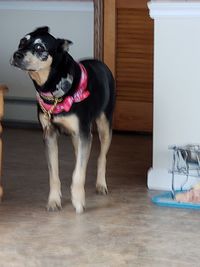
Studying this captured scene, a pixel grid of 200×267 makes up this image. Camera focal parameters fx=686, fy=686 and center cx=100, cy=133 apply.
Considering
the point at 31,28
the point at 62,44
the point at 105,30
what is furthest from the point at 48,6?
the point at 62,44

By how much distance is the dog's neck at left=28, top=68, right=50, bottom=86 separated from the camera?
3.00m

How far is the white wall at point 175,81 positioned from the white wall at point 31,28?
159 cm

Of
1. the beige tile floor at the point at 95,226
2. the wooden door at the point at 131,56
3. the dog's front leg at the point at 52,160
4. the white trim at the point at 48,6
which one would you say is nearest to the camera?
the beige tile floor at the point at 95,226

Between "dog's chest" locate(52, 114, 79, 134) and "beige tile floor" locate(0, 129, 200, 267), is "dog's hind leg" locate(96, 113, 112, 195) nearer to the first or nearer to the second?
"beige tile floor" locate(0, 129, 200, 267)

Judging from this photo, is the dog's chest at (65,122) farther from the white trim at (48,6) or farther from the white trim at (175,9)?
the white trim at (48,6)

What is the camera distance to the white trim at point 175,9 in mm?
3344

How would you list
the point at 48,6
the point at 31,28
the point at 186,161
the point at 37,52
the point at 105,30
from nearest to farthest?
the point at 37,52 < the point at 186,161 < the point at 105,30 < the point at 48,6 < the point at 31,28

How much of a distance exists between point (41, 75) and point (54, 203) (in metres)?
0.62

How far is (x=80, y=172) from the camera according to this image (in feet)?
10.4

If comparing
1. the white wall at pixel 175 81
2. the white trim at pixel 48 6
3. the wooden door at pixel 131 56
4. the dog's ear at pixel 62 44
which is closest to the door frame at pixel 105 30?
the wooden door at pixel 131 56

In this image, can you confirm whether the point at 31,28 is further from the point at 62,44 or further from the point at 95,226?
the point at 95,226

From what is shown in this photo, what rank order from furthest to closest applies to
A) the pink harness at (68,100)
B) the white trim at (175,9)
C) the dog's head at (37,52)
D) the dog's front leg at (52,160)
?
the white trim at (175,9), the dog's front leg at (52,160), the pink harness at (68,100), the dog's head at (37,52)

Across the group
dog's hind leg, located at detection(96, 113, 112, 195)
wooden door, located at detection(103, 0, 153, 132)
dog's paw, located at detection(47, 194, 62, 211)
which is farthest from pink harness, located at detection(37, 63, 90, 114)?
wooden door, located at detection(103, 0, 153, 132)

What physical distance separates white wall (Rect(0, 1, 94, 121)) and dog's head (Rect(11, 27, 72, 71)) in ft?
6.55
